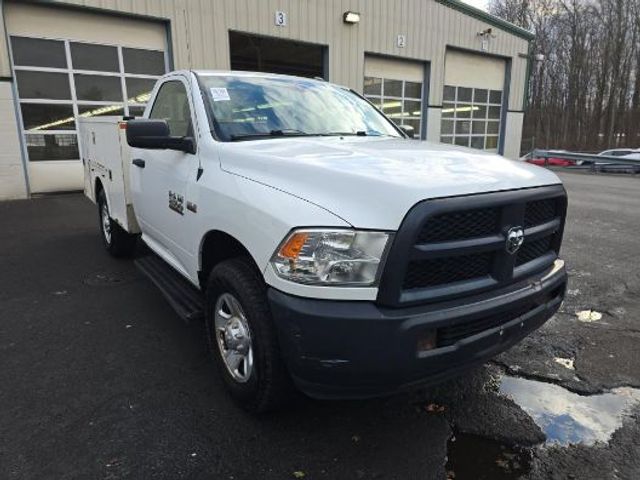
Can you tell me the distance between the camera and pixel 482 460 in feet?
8.14

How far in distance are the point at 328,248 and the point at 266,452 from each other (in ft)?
3.81

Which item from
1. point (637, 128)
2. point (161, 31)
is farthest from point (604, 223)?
point (637, 128)

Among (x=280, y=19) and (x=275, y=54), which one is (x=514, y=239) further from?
(x=275, y=54)

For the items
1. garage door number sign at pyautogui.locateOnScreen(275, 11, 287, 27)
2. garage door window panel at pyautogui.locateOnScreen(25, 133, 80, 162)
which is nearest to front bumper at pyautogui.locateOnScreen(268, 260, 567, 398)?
garage door window panel at pyautogui.locateOnScreen(25, 133, 80, 162)

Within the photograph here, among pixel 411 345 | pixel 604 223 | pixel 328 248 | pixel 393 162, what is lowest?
pixel 604 223

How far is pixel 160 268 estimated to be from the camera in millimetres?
4305

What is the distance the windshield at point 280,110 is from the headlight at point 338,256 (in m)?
1.38

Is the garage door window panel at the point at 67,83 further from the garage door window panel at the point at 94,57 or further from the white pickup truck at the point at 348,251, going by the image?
the white pickup truck at the point at 348,251

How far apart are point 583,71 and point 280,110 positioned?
46827 millimetres

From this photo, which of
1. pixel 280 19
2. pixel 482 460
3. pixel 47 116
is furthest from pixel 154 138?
pixel 280 19

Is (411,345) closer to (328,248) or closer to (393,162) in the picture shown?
(328,248)

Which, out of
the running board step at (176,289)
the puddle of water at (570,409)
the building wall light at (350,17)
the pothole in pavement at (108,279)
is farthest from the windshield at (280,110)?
the building wall light at (350,17)

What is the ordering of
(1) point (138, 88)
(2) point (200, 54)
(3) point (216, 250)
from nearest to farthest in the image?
(3) point (216, 250)
(1) point (138, 88)
(2) point (200, 54)

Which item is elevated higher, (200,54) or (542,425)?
(200,54)
